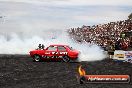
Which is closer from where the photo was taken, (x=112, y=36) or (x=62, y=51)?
(x=62, y=51)

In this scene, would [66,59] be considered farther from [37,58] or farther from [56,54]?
[37,58]

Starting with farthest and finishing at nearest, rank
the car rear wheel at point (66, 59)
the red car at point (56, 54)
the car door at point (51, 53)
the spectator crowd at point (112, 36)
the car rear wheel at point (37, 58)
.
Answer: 1. the spectator crowd at point (112, 36)
2. the car rear wheel at point (37, 58)
3. the car door at point (51, 53)
4. the car rear wheel at point (66, 59)
5. the red car at point (56, 54)

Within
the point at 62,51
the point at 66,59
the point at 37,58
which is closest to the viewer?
the point at 62,51

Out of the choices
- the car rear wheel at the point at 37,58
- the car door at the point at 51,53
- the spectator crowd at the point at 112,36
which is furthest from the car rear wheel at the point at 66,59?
the spectator crowd at the point at 112,36

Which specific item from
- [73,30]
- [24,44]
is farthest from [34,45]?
[73,30]

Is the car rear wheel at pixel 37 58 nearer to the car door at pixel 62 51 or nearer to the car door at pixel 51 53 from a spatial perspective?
the car door at pixel 51 53

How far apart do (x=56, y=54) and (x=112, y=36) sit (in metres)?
21.1

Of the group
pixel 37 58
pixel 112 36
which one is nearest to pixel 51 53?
pixel 37 58

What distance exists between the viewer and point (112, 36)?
50.2m

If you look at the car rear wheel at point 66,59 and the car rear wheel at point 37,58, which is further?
the car rear wheel at point 37,58

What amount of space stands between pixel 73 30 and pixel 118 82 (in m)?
65.6

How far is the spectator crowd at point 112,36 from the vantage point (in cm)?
3919

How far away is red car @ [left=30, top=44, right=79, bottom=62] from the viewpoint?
30041mm

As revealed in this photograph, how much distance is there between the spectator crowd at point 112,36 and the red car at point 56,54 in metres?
8.46
